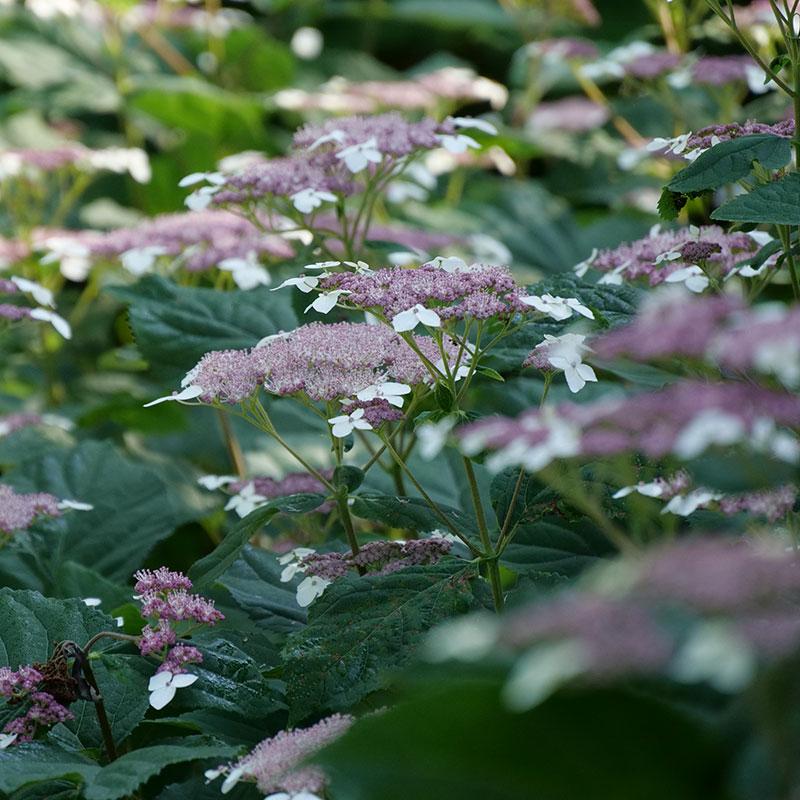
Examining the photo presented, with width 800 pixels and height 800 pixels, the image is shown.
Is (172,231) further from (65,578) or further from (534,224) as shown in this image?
(534,224)

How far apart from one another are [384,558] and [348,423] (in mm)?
173

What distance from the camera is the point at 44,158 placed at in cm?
221

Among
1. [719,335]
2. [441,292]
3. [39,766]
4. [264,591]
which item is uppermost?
[719,335]

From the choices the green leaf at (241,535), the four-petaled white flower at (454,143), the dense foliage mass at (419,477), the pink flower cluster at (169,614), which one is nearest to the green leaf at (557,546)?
the dense foliage mass at (419,477)

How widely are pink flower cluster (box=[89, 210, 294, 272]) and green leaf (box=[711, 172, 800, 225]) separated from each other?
2.37 ft

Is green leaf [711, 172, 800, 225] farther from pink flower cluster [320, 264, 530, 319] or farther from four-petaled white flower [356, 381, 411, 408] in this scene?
four-petaled white flower [356, 381, 411, 408]

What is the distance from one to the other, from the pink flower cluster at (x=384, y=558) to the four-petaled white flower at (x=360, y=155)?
0.41 metres

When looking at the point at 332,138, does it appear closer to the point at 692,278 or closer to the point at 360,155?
the point at 360,155

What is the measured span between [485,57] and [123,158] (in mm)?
2187

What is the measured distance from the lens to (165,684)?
0.99 meters

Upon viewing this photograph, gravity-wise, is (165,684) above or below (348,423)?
below

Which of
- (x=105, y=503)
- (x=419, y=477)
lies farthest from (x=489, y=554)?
(x=105, y=503)

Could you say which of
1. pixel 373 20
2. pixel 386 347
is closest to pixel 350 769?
A: pixel 386 347

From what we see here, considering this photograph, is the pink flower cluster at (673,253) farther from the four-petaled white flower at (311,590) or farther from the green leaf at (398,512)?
the four-petaled white flower at (311,590)
